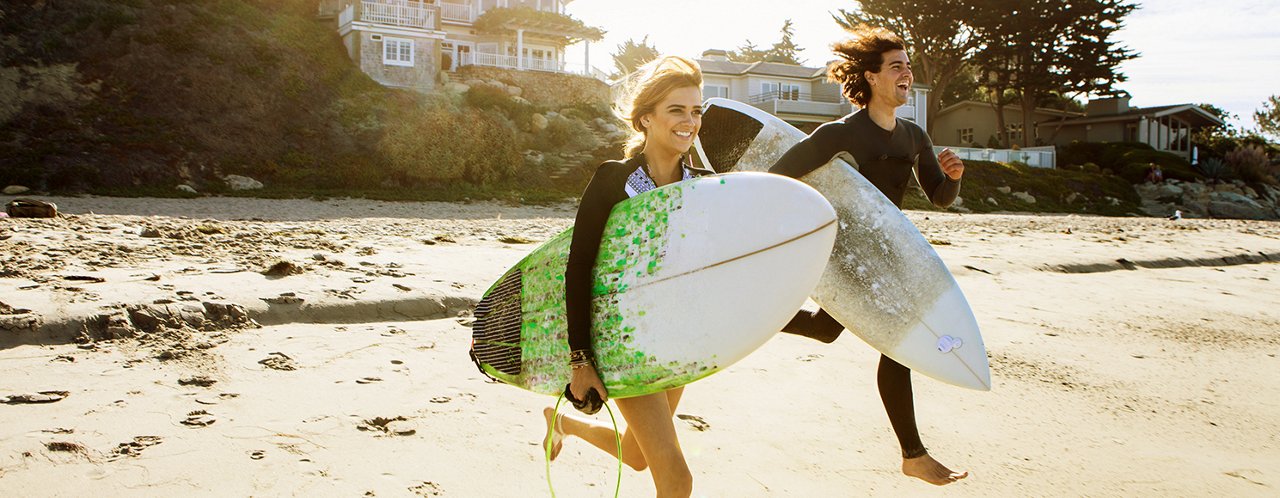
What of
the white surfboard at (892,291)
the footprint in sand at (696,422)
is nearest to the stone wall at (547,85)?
the footprint in sand at (696,422)

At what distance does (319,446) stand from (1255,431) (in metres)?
4.35

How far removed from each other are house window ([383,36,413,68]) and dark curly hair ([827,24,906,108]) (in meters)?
22.8

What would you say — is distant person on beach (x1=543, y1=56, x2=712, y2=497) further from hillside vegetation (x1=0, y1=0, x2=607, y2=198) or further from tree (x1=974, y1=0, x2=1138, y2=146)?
tree (x1=974, y1=0, x2=1138, y2=146)

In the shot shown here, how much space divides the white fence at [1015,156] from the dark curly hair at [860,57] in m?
26.7

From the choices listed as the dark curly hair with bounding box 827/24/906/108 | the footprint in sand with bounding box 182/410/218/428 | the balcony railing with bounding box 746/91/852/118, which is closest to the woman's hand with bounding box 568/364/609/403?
the dark curly hair with bounding box 827/24/906/108

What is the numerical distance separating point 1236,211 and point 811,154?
27794mm

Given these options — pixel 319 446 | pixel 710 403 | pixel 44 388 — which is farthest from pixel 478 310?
pixel 44 388

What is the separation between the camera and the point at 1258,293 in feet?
28.5

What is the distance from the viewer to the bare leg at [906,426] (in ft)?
9.96

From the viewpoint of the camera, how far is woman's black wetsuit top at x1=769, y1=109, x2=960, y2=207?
3223 millimetres

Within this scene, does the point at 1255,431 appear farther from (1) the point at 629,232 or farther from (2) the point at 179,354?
(2) the point at 179,354

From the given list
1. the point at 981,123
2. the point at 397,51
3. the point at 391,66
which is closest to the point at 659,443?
the point at 391,66

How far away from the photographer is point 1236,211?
25344 mm

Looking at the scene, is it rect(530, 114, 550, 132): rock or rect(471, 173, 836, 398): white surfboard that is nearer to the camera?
rect(471, 173, 836, 398): white surfboard
